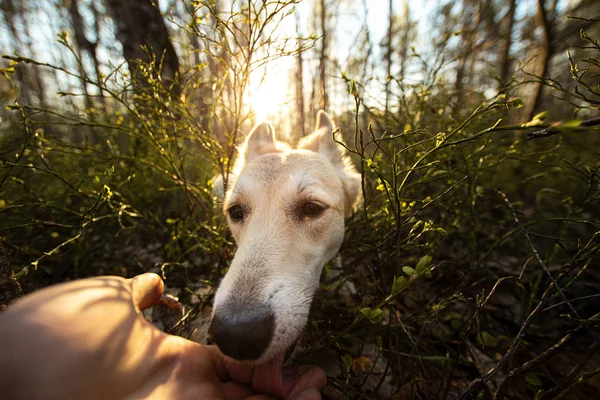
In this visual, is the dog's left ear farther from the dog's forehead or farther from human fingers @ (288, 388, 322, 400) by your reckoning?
human fingers @ (288, 388, 322, 400)

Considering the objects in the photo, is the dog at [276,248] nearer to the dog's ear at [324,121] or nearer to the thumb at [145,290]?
the thumb at [145,290]

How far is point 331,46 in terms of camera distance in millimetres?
7629

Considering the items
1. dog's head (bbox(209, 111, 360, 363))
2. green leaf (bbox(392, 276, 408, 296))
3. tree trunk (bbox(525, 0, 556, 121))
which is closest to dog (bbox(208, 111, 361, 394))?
dog's head (bbox(209, 111, 360, 363))

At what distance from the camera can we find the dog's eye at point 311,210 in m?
2.21

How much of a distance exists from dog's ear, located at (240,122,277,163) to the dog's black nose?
85.9 inches

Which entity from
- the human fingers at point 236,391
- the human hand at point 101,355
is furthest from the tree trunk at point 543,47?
the human hand at point 101,355

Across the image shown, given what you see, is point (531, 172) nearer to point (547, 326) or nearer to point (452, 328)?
point (547, 326)

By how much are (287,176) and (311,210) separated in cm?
36

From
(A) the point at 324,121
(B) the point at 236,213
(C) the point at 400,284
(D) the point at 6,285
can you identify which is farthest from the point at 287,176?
(D) the point at 6,285

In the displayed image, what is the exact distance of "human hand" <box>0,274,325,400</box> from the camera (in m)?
0.87

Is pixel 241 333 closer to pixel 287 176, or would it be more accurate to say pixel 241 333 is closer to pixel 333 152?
pixel 287 176

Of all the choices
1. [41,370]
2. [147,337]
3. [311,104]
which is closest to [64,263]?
[147,337]

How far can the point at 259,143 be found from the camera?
3381 mm

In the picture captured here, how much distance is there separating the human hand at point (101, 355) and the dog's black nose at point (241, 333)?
21cm
